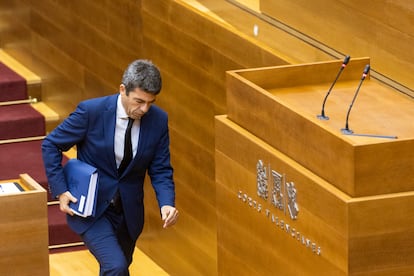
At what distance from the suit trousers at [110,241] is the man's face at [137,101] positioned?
40 centimetres

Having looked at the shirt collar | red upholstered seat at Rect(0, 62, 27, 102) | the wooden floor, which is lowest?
the wooden floor

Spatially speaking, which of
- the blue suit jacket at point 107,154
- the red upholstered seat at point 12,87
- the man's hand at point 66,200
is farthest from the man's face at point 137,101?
the red upholstered seat at point 12,87

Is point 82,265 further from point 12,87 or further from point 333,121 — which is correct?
point 333,121

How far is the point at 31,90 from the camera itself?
7285 mm

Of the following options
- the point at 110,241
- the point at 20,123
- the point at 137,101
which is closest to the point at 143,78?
the point at 137,101

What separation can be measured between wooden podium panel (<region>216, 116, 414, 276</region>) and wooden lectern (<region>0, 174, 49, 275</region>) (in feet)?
2.17

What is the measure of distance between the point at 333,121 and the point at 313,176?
22cm

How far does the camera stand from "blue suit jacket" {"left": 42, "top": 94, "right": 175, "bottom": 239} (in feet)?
14.0

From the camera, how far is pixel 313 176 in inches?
144

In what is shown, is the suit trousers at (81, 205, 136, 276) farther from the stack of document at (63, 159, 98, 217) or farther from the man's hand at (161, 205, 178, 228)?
the man's hand at (161, 205, 178, 228)

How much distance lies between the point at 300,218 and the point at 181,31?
2.05 meters

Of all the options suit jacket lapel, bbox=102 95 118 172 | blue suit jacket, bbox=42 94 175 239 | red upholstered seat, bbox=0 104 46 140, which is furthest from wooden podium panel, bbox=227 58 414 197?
red upholstered seat, bbox=0 104 46 140

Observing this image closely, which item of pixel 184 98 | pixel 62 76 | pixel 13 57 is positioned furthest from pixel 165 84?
pixel 13 57

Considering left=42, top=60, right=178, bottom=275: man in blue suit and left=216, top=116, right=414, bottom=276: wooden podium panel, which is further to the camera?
left=42, top=60, right=178, bottom=275: man in blue suit
